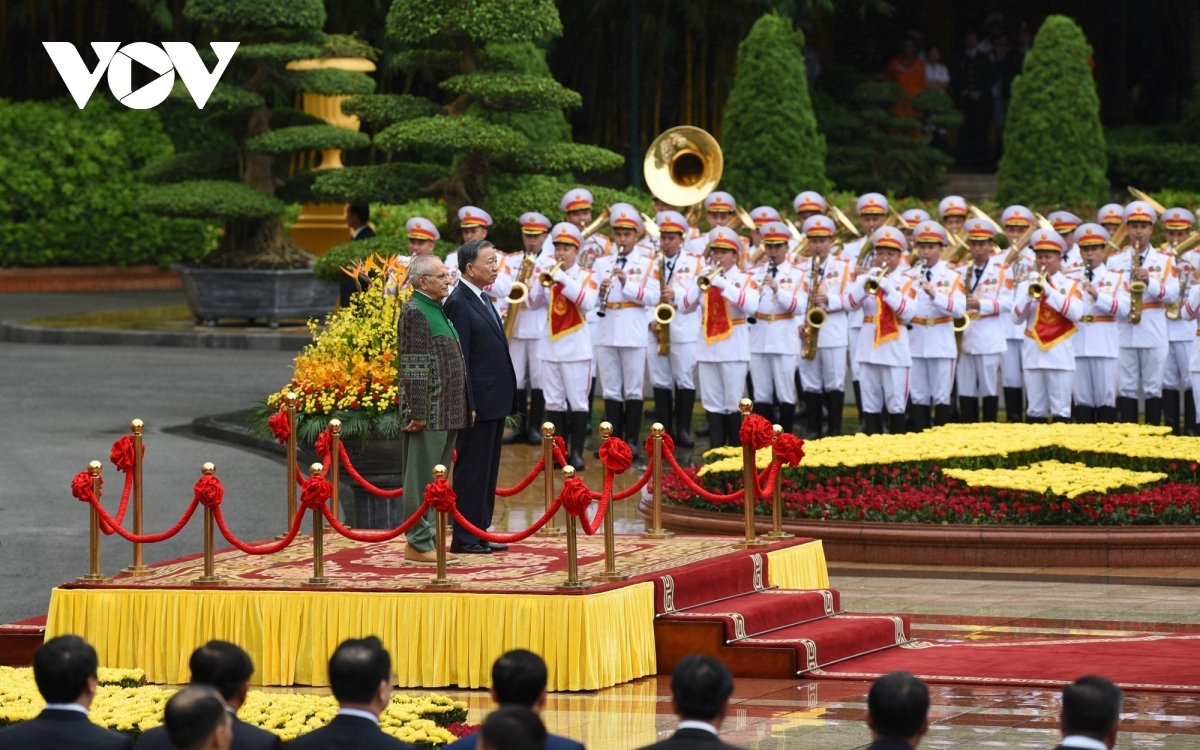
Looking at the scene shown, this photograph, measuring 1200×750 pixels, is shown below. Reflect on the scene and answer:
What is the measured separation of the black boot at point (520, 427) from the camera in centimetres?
1806

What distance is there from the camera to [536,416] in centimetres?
1844

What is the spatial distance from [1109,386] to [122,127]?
2085 cm

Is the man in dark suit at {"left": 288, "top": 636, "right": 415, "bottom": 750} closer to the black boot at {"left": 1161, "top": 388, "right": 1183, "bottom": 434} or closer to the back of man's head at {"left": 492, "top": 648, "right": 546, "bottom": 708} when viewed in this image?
the back of man's head at {"left": 492, "top": 648, "right": 546, "bottom": 708}

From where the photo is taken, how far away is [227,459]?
56.0 ft

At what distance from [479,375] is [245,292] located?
16.7m

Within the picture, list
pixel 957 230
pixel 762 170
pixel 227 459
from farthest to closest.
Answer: pixel 762 170 → pixel 957 230 → pixel 227 459

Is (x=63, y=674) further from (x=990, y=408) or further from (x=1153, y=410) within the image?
(x=1153, y=410)

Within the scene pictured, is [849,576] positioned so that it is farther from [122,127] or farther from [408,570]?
[122,127]

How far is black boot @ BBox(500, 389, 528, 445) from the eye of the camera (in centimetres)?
1806

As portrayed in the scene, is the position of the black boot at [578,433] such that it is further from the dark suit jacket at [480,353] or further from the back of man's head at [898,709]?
the back of man's head at [898,709]

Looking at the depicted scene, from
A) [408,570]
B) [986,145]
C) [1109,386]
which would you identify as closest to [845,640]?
[408,570]

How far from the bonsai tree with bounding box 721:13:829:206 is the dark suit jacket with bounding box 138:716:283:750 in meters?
22.4

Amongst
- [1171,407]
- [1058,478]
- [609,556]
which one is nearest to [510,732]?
[609,556]

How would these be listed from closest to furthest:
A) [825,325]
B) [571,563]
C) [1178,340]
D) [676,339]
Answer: [571,563], [676,339], [1178,340], [825,325]
